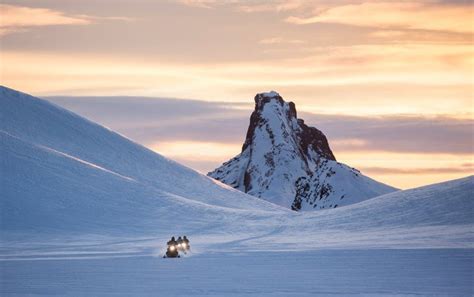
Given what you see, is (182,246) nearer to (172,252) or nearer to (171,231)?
(172,252)

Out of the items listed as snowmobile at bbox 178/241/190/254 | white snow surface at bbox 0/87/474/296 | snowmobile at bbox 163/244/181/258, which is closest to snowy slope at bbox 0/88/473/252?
white snow surface at bbox 0/87/474/296

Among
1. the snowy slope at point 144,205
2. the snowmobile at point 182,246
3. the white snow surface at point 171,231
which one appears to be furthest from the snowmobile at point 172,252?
the snowy slope at point 144,205

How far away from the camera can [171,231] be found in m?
82.7

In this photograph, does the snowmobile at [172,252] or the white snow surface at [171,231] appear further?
the snowmobile at [172,252]

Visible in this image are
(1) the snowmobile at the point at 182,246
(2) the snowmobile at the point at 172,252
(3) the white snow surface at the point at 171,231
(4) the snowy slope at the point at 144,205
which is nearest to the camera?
(3) the white snow surface at the point at 171,231

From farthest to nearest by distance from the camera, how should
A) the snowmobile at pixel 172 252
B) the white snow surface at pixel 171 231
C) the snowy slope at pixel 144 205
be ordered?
the snowy slope at pixel 144 205 → the snowmobile at pixel 172 252 → the white snow surface at pixel 171 231

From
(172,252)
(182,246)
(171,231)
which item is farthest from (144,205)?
(172,252)

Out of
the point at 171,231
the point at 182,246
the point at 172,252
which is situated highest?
the point at 171,231

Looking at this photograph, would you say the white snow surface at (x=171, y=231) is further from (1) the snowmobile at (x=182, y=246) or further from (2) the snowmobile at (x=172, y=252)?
(1) the snowmobile at (x=182, y=246)

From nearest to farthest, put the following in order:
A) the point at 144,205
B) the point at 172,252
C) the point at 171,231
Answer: the point at 172,252 → the point at 171,231 → the point at 144,205

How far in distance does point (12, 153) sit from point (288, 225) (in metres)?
42.1

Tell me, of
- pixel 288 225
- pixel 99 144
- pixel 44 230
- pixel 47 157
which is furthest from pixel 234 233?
pixel 99 144

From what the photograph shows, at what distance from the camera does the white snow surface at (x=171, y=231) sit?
35.5m

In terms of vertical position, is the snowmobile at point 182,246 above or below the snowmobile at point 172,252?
above
